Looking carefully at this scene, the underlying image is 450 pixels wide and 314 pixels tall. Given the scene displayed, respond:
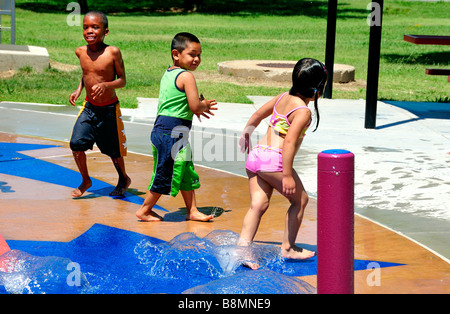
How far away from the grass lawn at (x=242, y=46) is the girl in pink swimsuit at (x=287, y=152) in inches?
286

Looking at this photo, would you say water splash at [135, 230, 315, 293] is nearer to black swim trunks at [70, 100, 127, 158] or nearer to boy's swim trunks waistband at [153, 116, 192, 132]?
boy's swim trunks waistband at [153, 116, 192, 132]

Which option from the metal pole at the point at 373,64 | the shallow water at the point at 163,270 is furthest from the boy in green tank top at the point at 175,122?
the metal pole at the point at 373,64

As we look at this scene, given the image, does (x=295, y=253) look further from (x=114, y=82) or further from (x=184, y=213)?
(x=114, y=82)

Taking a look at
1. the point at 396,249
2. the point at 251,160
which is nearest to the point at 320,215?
the point at 251,160

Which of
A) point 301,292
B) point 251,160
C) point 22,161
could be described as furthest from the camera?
point 22,161

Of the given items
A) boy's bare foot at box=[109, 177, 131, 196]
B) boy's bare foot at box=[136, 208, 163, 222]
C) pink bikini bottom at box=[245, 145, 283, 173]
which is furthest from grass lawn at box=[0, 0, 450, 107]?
pink bikini bottom at box=[245, 145, 283, 173]

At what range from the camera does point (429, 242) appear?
210 inches

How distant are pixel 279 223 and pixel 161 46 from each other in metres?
18.7

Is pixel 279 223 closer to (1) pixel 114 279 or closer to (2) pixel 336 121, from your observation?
(1) pixel 114 279

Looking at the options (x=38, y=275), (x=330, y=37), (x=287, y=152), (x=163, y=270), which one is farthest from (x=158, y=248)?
(x=330, y=37)

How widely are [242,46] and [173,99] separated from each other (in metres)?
19.7

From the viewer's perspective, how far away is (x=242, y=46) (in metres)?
24.9

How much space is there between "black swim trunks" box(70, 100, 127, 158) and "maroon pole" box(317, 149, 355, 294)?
10.6 ft

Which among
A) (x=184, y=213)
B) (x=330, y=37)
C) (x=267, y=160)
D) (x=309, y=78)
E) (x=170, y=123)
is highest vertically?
(x=330, y=37)
